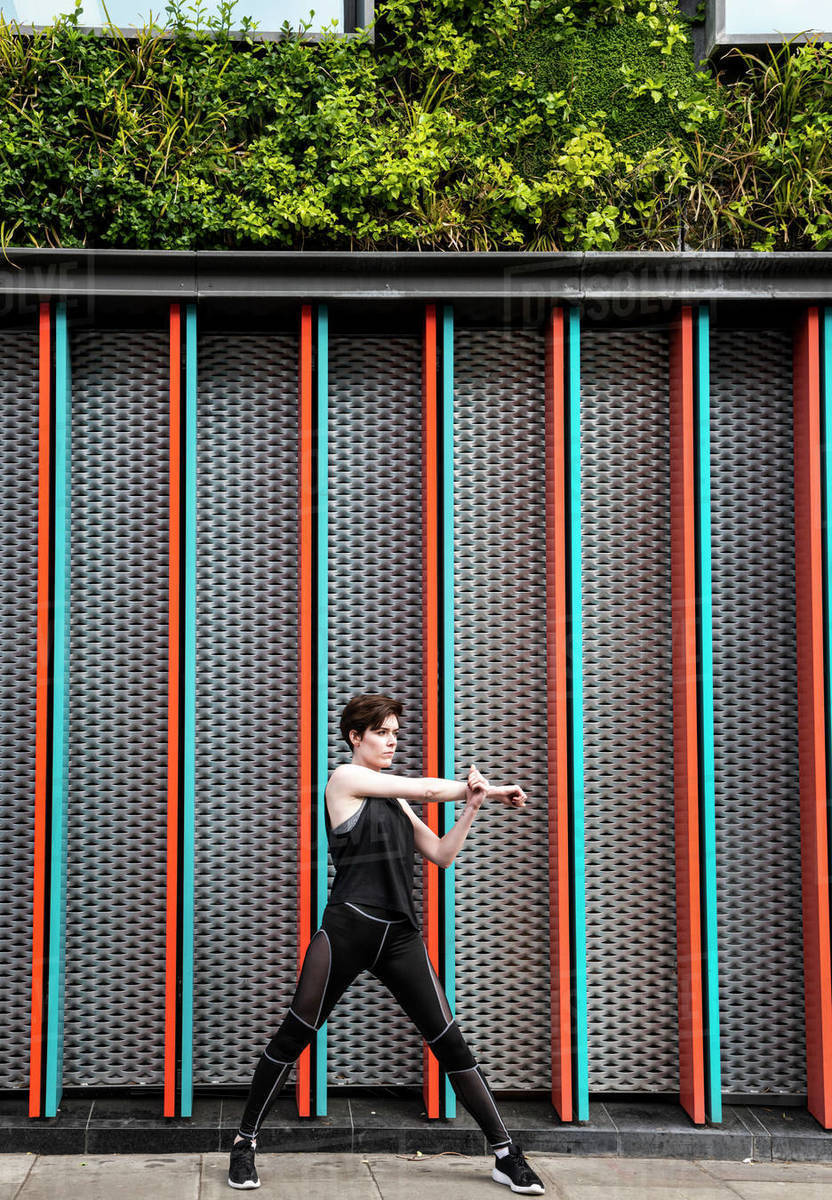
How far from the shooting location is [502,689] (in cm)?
545

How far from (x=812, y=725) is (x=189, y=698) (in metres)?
3.15

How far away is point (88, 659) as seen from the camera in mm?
5359

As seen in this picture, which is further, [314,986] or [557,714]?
[557,714]

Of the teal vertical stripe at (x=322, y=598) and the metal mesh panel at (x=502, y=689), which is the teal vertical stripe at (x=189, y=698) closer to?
the teal vertical stripe at (x=322, y=598)

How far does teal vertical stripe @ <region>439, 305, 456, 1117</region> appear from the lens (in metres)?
5.17

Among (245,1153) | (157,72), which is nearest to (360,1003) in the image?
(245,1153)

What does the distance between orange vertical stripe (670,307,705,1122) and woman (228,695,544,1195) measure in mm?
1206

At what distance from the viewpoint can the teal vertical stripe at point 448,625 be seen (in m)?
5.17

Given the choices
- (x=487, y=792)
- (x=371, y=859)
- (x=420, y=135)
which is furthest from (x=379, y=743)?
(x=420, y=135)

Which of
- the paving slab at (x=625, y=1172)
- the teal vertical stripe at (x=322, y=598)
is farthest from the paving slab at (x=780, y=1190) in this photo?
the teal vertical stripe at (x=322, y=598)

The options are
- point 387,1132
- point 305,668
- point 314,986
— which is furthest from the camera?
point 305,668

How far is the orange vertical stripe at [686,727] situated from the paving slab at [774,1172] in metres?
0.24

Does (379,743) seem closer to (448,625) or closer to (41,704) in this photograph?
(448,625)

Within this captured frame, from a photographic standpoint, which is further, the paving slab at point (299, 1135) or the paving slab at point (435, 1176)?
the paving slab at point (299, 1135)
